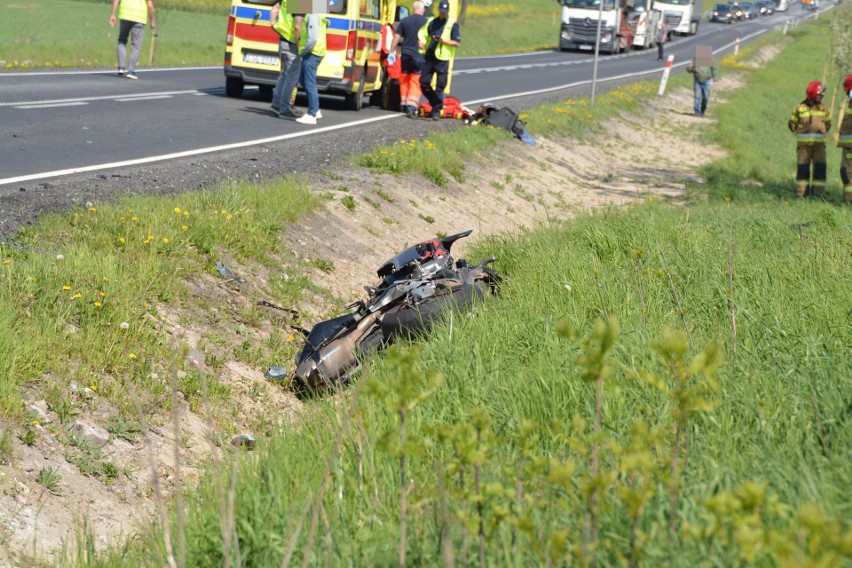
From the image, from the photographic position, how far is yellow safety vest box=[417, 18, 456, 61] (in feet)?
56.2

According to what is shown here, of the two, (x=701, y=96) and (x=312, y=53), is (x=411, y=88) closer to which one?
(x=312, y=53)

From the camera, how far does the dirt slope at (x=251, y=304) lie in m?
4.68

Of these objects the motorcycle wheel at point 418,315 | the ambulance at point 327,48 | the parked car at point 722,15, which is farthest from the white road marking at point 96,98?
the parked car at point 722,15

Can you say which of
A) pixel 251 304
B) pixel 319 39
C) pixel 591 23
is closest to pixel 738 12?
pixel 591 23

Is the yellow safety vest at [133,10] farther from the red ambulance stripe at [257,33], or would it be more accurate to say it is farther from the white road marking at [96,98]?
the red ambulance stripe at [257,33]

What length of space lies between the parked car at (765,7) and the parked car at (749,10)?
3.81 metres

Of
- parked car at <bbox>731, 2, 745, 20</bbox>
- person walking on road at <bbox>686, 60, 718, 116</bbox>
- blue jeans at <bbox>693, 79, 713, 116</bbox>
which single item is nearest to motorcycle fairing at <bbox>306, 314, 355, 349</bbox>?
person walking on road at <bbox>686, 60, 718, 116</bbox>

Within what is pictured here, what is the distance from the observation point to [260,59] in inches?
667

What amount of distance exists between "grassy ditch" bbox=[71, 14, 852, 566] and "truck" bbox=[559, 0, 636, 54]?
4235cm

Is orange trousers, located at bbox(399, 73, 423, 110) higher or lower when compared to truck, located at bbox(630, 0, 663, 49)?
lower

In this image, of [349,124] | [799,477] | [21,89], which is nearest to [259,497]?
[799,477]

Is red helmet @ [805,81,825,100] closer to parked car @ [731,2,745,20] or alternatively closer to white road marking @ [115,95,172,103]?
white road marking @ [115,95,172,103]

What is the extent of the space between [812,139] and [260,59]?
27.6 feet

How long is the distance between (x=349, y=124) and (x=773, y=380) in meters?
11.8
